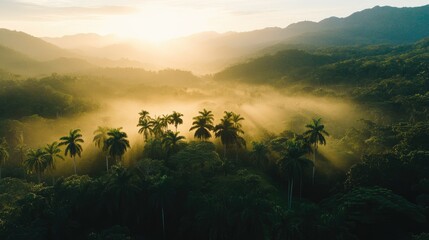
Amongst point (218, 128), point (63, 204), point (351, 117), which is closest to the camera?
point (63, 204)

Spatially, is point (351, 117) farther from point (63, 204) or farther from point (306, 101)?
point (63, 204)

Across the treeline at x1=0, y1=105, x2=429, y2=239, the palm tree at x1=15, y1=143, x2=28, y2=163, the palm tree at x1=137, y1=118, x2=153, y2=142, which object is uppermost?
the palm tree at x1=137, y1=118, x2=153, y2=142

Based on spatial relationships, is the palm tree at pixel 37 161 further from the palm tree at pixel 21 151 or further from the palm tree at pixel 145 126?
the palm tree at pixel 21 151

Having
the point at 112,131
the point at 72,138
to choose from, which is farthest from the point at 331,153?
the point at 72,138

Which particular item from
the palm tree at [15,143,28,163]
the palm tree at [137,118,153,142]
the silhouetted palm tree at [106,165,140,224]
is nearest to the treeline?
the silhouetted palm tree at [106,165,140,224]

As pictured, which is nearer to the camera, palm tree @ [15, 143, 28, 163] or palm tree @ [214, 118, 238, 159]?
palm tree @ [214, 118, 238, 159]

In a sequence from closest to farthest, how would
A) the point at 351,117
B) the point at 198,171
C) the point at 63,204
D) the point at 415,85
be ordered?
the point at 63,204 < the point at 198,171 < the point at 351,117 < the point at 415,85

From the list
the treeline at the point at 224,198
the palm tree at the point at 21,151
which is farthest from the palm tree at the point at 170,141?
the palm tree at the point at 21,151

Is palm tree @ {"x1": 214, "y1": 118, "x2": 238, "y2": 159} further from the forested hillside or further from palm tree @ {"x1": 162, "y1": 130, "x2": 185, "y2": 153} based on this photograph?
palm tree @ {"x1": 162, "y1": 130, "x2": 185, "y2": 153}

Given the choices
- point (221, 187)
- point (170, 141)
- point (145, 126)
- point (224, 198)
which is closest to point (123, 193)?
point (224, 198)

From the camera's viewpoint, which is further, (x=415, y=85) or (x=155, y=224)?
(x=415, y=85)

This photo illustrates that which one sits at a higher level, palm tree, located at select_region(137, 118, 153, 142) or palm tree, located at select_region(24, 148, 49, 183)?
palm tree, located at select_region(137, 118, 153, 142)
